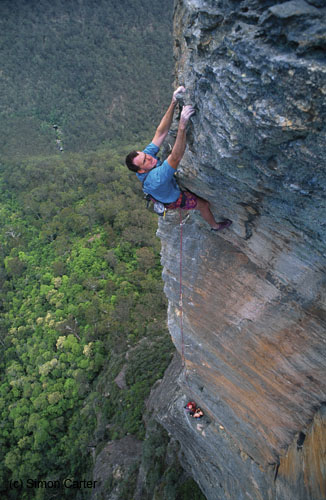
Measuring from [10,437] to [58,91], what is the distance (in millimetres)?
47443

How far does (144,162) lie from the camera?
3.80 metres

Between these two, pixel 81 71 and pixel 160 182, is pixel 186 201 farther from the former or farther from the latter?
pixel 81 71

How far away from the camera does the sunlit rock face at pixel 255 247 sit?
2.27 m

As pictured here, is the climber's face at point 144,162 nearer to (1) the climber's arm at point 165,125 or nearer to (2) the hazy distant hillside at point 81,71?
(1) the climber's arm at point 165,125

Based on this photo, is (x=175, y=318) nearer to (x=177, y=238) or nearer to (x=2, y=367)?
(x=177, y=238)

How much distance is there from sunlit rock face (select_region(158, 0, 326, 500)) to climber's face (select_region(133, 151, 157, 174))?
39 centimetres

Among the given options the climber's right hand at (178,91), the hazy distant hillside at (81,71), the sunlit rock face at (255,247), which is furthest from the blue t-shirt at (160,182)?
the hazy distant hillside at (81,71)

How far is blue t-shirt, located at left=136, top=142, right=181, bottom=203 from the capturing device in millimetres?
3678

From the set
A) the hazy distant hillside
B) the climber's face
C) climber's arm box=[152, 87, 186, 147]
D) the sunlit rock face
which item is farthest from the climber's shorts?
the hazy distant hillside

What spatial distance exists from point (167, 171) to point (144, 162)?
1.10ft

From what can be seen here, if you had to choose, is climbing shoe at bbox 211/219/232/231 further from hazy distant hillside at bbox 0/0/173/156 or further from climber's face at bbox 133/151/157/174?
hazy distant hillside at bbox 0/0/173/156

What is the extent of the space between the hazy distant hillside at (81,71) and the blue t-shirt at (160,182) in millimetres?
39283

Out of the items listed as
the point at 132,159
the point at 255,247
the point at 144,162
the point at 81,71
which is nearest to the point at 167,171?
the point at 144,162

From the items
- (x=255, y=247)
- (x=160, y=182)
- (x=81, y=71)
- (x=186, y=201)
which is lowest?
(x=81, y=71)
